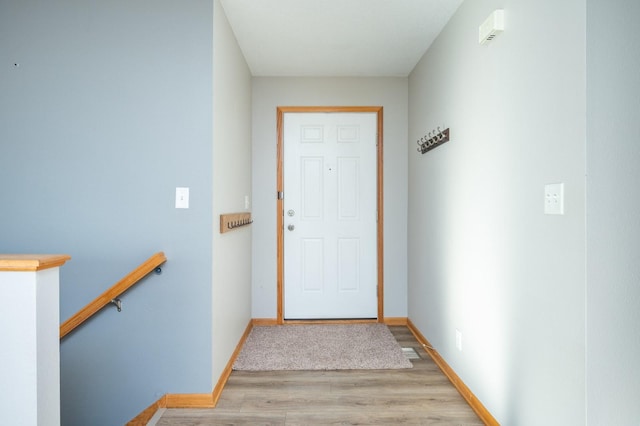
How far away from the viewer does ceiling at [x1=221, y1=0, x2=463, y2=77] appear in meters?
2.38

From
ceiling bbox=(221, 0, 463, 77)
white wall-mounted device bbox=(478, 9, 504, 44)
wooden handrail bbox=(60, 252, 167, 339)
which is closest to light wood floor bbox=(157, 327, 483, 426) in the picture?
wooden handrail bbox=(60, 252, 167, 339)

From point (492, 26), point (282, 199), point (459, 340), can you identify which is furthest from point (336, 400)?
point (492, 26)

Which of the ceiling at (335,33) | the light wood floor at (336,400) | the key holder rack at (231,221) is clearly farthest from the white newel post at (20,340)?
the ceiling at (335,33)

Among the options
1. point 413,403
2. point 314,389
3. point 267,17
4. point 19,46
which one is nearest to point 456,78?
point 267,17

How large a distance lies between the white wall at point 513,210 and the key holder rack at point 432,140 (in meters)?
0.07

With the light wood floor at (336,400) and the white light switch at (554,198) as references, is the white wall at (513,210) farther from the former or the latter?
the light wood floor at (336,400)

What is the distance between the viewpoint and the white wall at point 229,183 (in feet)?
7.30

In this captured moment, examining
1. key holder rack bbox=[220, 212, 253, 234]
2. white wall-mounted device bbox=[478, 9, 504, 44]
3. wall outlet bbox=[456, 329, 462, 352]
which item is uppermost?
white wall-mounted device bbox=[478, 9, 504, 44]

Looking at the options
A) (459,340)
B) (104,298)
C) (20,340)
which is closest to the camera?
(20,340)

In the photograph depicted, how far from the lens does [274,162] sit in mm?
3645

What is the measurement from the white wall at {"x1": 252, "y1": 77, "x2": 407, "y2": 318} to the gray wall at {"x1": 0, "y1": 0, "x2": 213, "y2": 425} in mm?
1509

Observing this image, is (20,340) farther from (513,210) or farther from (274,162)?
(274,162)

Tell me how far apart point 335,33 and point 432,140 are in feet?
3.46

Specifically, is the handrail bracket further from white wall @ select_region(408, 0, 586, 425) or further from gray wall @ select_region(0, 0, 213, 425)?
white wall @ select_region(408, 0, 586, 425)
